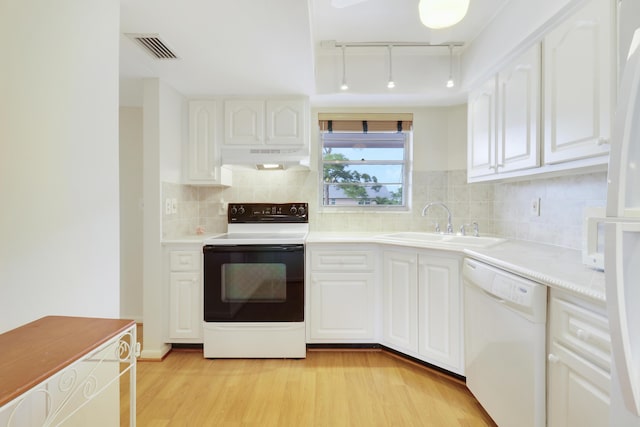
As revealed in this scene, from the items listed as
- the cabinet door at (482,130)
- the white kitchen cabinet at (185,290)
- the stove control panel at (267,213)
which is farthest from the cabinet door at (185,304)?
the cabinet door at (482,130)

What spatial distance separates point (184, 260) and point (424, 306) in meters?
1.83

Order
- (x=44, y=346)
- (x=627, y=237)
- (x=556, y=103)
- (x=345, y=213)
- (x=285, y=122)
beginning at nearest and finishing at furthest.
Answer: (x=627, y=237) < (x=44, y=346) < (x=556, y=103) < (x=285, y=122) < (x=345, y=213)

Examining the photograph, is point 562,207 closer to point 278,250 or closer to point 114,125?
point 278,250

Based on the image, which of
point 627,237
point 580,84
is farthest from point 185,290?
point 580,84

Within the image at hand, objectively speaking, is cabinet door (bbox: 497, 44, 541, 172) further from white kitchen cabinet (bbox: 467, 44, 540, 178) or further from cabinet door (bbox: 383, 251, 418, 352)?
cabinet door (bbox: 383, 251, 418, 352)

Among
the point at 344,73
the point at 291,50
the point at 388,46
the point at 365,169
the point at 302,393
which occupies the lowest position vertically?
the point at 302,393

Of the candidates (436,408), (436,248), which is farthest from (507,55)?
(436,408)

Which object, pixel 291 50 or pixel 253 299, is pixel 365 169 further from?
pixel 253 299

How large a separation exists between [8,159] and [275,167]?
1.92 meters

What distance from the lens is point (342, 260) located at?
235 centimetres

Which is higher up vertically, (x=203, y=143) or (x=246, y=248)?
(x=203, y=143)

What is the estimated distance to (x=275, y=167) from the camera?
2756 mm

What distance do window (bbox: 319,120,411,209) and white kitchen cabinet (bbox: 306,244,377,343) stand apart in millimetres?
755

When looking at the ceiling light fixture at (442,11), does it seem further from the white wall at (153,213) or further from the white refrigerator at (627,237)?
the white wall at (153,213)
